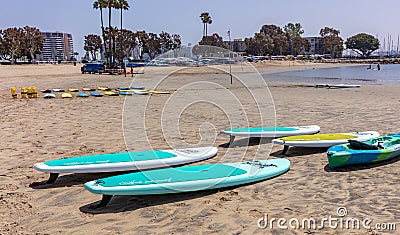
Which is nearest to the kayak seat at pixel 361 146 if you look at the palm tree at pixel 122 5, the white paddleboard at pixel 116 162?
the white paddleboard at pixel 116 162

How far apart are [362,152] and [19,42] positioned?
70.8m

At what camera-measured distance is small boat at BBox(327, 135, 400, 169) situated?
5.67 meters

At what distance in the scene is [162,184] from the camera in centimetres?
452

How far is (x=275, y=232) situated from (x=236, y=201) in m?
0.85

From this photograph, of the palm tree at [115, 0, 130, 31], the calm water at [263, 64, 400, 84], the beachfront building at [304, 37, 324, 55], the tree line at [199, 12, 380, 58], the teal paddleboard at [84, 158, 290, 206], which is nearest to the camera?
the teal paddleboard at [84, 158, 290, 206]

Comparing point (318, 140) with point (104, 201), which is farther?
point (318, 140)

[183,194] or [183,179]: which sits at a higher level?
[183,179]

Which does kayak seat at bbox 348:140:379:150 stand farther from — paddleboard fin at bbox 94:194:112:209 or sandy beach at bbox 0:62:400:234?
paddleboard fin at bbox 94:194:112:209

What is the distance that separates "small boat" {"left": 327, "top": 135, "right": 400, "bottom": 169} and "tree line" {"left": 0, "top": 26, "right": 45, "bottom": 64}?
6874 centimetres

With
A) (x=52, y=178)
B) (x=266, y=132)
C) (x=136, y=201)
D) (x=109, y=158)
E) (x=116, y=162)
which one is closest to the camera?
(x=136, y=201)

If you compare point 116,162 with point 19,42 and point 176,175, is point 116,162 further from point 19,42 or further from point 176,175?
point 19,42

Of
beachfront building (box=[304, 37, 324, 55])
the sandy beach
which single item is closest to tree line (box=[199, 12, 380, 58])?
beachfront building (box=[304, 37, 324, 55])

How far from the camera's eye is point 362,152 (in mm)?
5750

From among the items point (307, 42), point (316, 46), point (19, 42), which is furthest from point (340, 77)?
point (316, 46)
